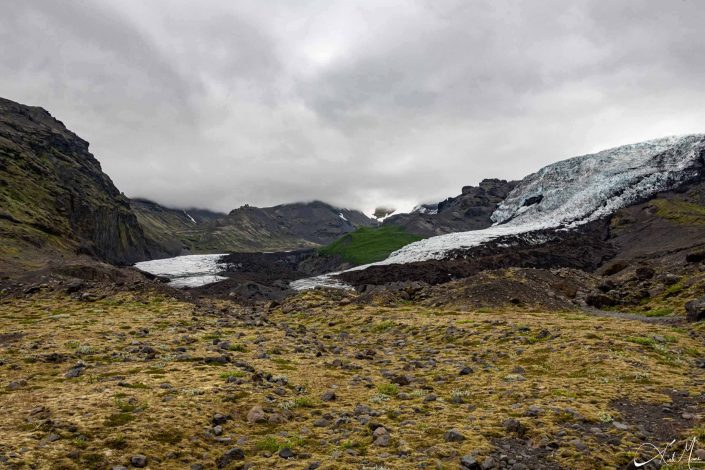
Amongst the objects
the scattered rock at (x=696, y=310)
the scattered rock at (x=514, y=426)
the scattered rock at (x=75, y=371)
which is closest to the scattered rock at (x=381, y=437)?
the scattered rock at (x=514, y=426)

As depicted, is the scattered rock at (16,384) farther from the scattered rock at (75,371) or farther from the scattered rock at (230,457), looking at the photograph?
the scattered rock at (230,457)

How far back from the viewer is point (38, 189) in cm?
16988

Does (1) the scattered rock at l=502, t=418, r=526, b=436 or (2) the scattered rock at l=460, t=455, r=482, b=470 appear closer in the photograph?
(2) the scattered rock at l=460, t=455, r=482, b=470

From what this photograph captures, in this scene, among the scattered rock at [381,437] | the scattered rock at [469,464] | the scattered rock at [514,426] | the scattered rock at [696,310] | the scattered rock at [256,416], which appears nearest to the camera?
the scattered rock at [469,464]

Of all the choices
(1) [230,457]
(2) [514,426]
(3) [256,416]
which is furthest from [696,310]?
(1) [230,457]

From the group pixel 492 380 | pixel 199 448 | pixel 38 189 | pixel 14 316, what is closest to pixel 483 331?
pixel 492 380

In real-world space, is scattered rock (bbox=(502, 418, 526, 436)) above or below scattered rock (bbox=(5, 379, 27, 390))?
below

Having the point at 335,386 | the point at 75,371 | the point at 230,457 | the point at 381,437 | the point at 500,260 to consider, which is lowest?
the point at 500,260

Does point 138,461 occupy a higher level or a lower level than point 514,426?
higher

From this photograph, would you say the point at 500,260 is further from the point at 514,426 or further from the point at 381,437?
the point at 381,437

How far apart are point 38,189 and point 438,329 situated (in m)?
189

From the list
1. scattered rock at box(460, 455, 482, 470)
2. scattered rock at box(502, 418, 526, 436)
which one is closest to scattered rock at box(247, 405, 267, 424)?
scattered rock at box(460, 455, 482, 470)

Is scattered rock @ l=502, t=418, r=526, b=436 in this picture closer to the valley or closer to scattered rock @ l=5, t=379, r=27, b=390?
the valley

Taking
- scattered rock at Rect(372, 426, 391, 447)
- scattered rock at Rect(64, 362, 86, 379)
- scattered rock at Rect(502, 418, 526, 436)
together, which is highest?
scattered rock at Rect(64, 362, 86, 379)
